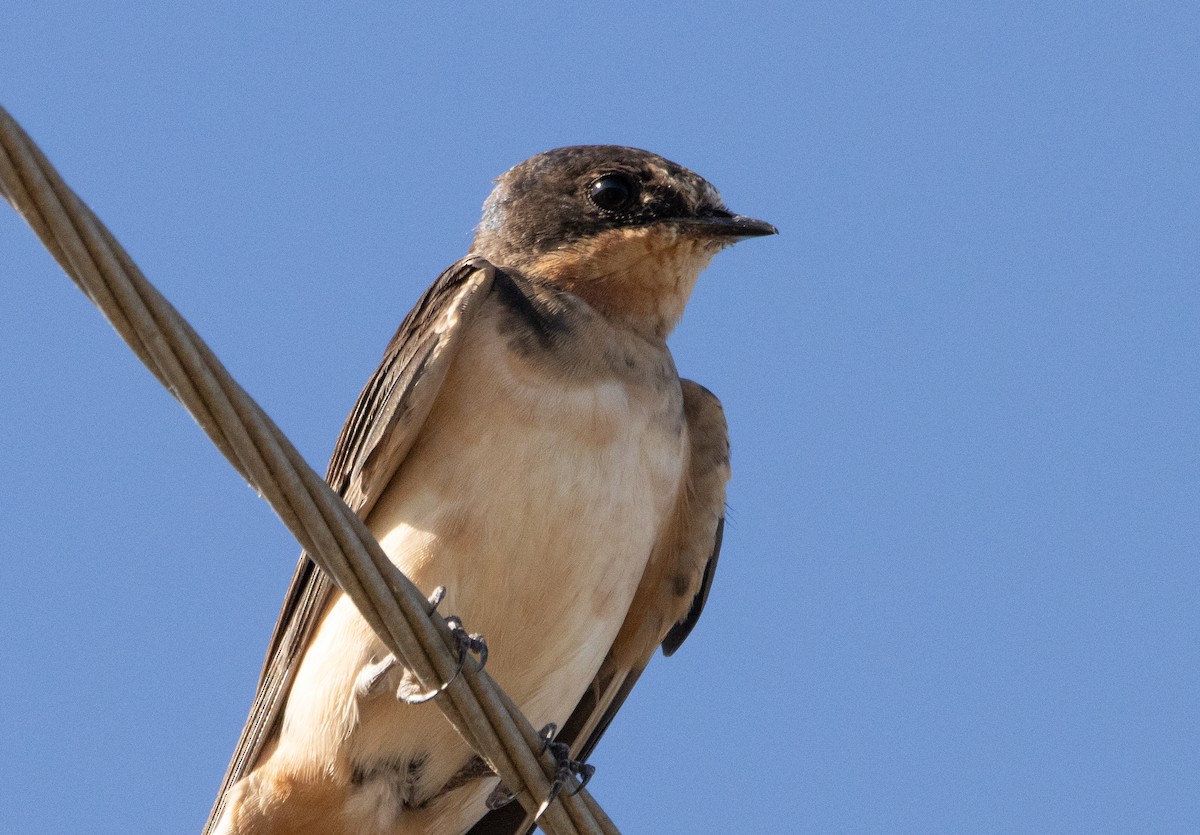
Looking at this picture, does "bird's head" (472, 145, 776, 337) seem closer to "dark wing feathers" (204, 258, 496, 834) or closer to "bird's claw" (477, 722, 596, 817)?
"dark wing feathers" (204, 258, 496, 834)

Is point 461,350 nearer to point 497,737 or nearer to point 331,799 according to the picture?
point 331,799

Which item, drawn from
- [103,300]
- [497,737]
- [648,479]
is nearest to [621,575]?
[648,479]

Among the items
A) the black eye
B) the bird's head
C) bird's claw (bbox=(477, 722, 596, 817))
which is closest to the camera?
bird's claw (bbox=(477, 722, 596, 817))

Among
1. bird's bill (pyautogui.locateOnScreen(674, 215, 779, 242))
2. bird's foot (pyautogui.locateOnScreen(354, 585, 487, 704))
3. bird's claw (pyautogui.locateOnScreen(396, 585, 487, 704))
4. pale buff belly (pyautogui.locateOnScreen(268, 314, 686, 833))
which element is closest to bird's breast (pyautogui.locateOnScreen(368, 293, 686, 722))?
pale buff belly (pyautogui.locateOnScreen(268, 314, 686, 833))

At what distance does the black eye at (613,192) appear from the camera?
762 centimetres

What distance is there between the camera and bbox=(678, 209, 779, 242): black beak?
750cm

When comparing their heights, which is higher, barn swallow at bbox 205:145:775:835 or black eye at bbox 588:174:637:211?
black eye at bbox 588:174:637:211

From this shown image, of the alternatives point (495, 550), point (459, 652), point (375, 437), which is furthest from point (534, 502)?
point (459, 652)

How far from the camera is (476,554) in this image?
6125 millimetres

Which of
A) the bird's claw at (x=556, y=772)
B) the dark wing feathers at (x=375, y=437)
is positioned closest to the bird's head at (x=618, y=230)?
the dark wing feathers at (x=375, y=437)

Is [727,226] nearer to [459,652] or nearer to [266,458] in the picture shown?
[459,652]

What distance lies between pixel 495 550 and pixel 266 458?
89.2 inches

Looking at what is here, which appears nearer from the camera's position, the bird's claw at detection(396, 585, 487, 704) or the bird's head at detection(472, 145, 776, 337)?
the bird's claw at detection(396, 585, 487, 704)

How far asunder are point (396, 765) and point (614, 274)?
88.6 inches
